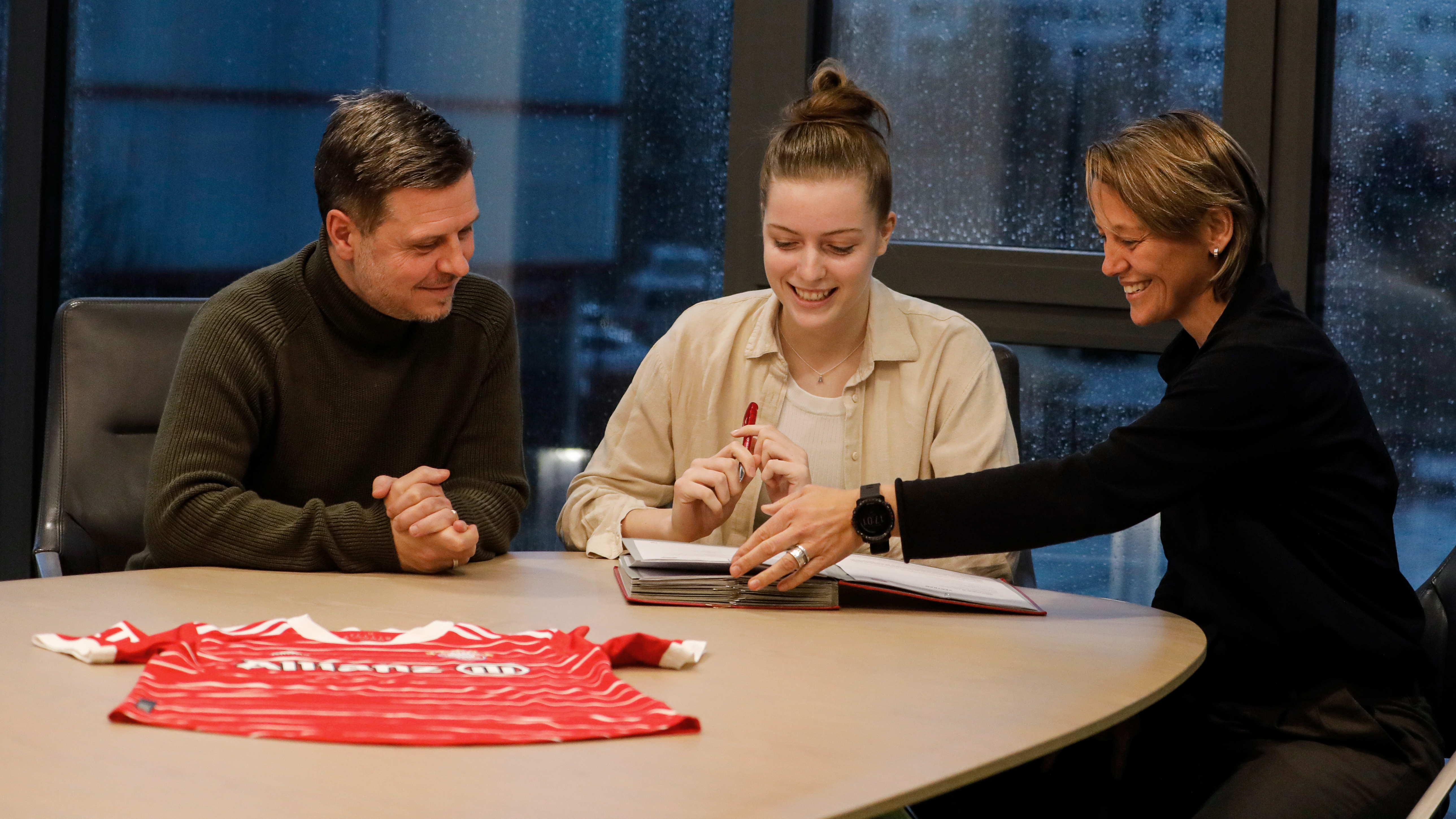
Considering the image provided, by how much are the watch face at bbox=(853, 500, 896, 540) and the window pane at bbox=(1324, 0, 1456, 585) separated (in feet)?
5.18

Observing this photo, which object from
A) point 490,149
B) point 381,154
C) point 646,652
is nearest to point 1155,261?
point 646,652

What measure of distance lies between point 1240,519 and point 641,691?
0.84 meters

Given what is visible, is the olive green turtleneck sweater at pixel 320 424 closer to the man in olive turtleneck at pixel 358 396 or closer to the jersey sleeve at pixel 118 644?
the man in olive turtleneck at pixel 358 396

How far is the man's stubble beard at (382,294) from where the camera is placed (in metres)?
1.96

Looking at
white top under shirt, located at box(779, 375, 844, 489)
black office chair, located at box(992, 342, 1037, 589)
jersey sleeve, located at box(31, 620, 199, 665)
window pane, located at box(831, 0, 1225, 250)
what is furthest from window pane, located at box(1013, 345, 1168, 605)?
jersey sleeve, located at box(31, 620, 199, 665)

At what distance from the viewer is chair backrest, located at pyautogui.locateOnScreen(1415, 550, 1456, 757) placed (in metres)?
1.79

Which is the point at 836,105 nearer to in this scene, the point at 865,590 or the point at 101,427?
the point at 865,590

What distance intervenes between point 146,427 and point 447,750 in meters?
1.35

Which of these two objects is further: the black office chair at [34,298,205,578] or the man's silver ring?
the black office chair at [34,298,205,578]

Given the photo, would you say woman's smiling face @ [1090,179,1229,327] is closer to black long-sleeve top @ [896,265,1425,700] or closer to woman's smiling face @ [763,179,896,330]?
black long-sleeve top @ [896,265,1425,700]

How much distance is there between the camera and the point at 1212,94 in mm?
2900

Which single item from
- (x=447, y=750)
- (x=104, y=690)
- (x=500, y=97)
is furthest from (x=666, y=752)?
(x=500, y=97)

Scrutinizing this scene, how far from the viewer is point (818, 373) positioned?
2303mm

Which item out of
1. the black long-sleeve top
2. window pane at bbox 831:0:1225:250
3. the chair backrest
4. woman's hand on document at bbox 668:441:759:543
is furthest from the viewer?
window pane at bbox 831:0:1225:250
